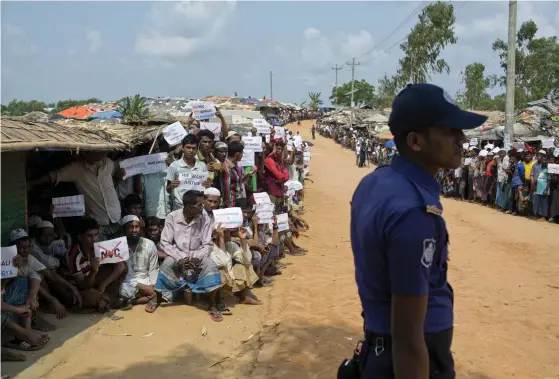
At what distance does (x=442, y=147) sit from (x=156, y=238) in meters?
5.52

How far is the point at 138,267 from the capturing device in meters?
6.21

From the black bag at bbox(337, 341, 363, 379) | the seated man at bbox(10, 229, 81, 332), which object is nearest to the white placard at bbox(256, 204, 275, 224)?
the seated man at bbox(10, 229, 81, 332)

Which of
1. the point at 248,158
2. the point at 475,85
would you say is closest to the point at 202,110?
the point at 248,158

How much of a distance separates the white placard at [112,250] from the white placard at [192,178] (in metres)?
1.37

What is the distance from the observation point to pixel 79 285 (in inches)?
232

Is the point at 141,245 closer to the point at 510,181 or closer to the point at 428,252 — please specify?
the point at 428,252

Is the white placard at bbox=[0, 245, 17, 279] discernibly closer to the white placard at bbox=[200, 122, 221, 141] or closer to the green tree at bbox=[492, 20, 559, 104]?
the white placard at bbox=[200, 122, 221, 141]

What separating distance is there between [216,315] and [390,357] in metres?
4.28

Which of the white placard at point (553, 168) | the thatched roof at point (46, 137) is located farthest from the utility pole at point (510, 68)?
the thatched roof at point (46, 137)

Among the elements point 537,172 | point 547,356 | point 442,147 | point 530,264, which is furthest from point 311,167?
point 442,147

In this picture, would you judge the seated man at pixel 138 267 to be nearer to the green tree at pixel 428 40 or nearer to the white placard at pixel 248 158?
the white placard at pixel 248 158

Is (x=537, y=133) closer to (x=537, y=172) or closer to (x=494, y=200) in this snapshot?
(x=494, y=200)

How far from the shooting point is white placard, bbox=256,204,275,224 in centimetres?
736

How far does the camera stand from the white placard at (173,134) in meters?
7.23
